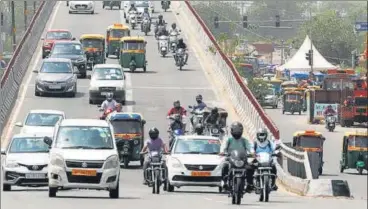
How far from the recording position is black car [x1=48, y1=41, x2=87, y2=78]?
63469mm

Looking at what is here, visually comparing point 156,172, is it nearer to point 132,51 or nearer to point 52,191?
point 52,191

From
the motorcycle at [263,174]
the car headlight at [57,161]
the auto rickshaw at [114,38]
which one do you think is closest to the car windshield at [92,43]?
the auto rickshaw at [114,38]

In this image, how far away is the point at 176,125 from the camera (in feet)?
125

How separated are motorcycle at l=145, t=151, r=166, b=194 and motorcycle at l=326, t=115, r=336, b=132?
5225cm

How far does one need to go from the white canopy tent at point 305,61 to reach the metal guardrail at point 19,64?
23953 mm

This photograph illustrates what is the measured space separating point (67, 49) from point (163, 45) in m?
12.8

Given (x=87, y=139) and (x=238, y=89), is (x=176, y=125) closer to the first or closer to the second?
(x=87, y=139)

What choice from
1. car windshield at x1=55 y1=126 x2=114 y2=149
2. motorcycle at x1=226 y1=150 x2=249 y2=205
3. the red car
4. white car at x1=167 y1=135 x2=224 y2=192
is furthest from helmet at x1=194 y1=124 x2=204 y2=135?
the red car

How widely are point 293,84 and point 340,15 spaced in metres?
29.5

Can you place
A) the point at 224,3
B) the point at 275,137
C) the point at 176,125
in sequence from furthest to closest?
the point at 224,3 → the point at 275,137 → the point at 176,125

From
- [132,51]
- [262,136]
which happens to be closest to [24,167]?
[262,136]

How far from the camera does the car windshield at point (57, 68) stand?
56.2 metres

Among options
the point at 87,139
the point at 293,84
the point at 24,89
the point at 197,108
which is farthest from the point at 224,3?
the point at 87,139

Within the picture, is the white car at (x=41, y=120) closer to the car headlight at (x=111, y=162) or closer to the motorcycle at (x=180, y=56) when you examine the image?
the car headlight at (x=111, y=162)
